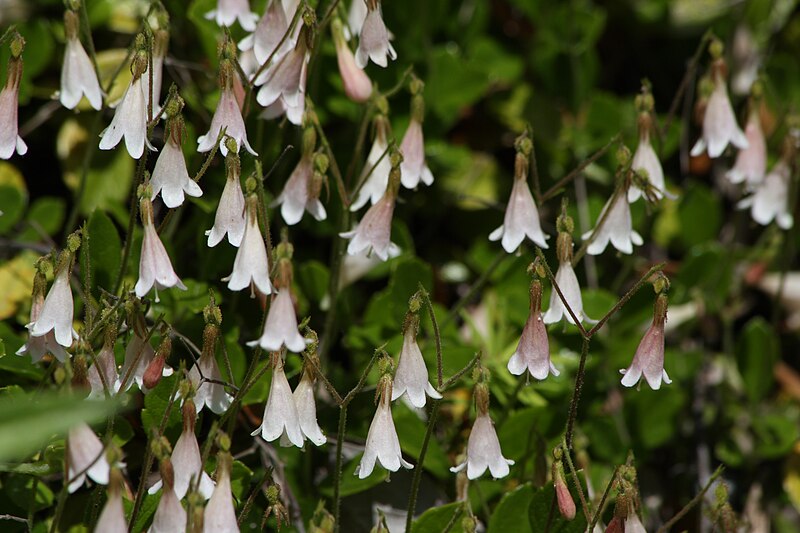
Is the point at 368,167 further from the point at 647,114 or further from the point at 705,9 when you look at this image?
the point at 705,9

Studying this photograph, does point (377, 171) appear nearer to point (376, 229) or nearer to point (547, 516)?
point (376, 229)

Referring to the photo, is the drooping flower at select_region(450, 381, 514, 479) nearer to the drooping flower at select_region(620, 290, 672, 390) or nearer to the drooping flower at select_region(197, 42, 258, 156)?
the drooping flower at select_region(620, 290, 672, 390)

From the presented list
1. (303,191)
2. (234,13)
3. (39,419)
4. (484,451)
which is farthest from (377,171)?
(39,419)

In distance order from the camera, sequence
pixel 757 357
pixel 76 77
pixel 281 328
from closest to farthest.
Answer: pixel 281 328, pixel 76 77, pixel 757 357

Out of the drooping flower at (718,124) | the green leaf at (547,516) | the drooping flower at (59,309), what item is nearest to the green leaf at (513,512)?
the green leaf at (547,516)

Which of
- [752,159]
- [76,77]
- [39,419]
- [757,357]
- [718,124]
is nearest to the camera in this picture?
[39,419]

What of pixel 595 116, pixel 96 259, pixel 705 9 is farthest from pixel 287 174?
pixel 705 9

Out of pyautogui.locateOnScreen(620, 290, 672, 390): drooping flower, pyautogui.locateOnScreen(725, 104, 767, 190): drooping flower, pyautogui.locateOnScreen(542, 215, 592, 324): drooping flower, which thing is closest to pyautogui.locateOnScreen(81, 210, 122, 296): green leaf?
pyautogui.locateOnScreen(542, 215, 592, 324): drooping flower
